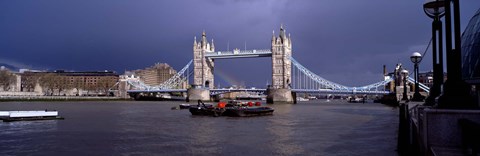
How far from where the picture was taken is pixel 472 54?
26.4 metres

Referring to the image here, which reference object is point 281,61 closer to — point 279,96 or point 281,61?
point 281,61

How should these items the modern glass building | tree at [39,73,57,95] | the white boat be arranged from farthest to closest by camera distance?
tree at [39,73,57,95], the white boat, the modern glass building

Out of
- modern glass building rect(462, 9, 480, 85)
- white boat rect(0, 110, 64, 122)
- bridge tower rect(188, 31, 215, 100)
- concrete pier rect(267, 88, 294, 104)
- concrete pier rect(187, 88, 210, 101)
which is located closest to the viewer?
modern glass building rect(462, 9, 480, 85)

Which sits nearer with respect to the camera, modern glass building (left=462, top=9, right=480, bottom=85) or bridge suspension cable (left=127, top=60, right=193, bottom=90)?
modern glass building (left=462, top=9, right=480, bottom=85)

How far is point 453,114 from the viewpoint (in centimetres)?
629

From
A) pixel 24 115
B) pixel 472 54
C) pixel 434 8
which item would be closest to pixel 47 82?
pixel 24 115

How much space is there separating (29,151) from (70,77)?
168552mm

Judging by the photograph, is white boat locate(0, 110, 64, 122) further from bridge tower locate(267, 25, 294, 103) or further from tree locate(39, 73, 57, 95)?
tree locate(39, 73, 57, 95)

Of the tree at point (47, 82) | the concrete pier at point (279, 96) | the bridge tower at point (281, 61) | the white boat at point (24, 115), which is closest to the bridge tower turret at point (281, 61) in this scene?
the bridge tower at point (281, 61)

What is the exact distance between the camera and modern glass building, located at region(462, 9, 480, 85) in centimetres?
2483

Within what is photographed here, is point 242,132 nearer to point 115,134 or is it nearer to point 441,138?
point 115,134

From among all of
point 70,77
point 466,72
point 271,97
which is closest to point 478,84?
point 466,72

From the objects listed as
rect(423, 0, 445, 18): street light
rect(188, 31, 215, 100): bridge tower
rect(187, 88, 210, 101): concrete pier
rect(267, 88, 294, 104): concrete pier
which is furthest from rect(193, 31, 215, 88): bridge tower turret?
rect(423, 0, 445, 18): street light

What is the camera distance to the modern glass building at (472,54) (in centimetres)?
2483
